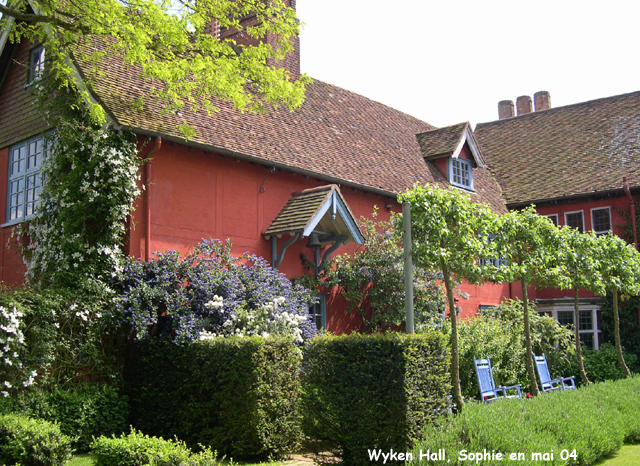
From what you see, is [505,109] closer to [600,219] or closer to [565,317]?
[600,219]

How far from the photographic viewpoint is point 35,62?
1491 cm

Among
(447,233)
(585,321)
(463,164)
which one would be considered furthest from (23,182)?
(585,321)

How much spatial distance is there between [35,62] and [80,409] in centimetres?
845

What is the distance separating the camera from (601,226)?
72.8 feet

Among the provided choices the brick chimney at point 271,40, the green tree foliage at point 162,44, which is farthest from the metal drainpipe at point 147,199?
the brick chimney at point 271,40

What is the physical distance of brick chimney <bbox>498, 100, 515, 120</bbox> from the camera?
31.6m

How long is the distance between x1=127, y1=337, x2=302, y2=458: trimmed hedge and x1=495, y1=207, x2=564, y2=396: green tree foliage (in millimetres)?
5219

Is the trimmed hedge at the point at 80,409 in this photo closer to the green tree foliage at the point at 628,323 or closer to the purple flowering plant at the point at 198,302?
the purple flowering plant at the point at 198,302

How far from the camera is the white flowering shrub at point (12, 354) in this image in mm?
9617

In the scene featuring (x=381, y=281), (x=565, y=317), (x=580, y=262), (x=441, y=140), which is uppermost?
(x=441, y=140)

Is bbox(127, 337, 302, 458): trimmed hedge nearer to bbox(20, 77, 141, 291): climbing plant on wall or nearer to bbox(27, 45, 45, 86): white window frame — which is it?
bbox(20, 77, 141, 291): climbing plant on wall

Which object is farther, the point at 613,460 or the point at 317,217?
the point at 317,217

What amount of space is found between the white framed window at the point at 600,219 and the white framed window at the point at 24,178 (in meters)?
17.3

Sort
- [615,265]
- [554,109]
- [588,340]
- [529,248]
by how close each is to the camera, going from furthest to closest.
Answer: [554,109], [588,340], [615,265], [529,248]
